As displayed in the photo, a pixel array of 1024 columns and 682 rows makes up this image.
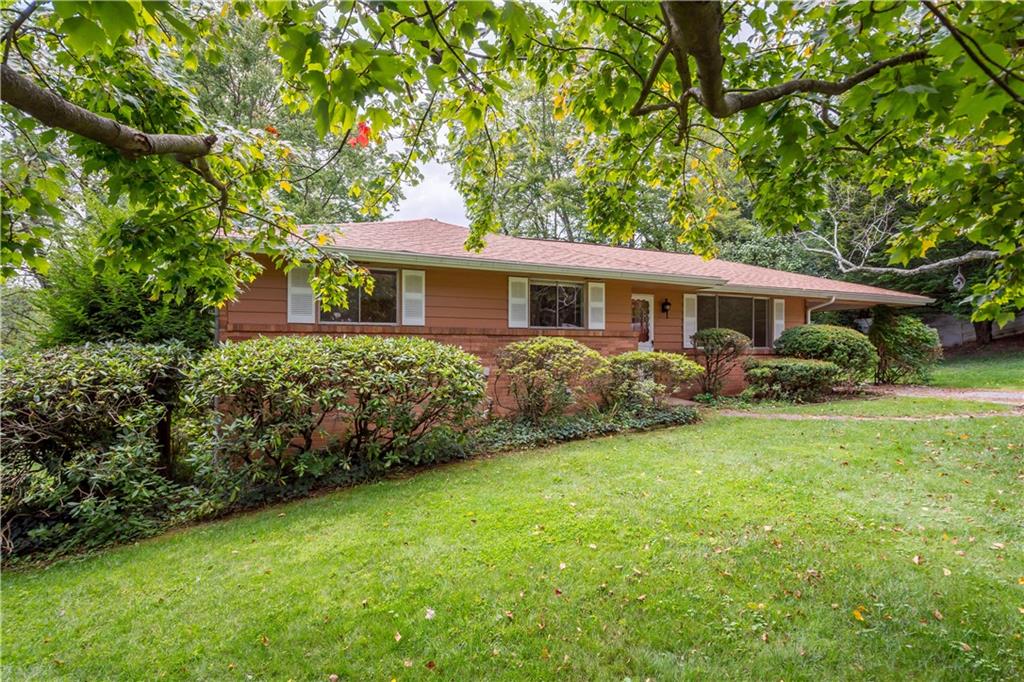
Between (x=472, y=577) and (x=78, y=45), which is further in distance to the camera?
(x=472, y=577)

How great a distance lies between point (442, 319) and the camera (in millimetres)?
8711

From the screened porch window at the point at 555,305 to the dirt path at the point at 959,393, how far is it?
7.79m

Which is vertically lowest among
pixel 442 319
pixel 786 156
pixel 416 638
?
pixel 416 638

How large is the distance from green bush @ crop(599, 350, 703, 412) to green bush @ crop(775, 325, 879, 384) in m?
4.83

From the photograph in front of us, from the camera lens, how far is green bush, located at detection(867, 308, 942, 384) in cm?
1247

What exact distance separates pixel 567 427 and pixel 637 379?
5.86ft

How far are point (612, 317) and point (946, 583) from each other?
7.63m

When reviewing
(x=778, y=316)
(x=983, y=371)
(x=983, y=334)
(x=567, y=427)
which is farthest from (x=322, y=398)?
(x=983, y=334)

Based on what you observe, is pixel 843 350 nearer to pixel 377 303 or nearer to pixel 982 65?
pixel 377 303

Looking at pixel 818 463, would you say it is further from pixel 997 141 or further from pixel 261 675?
pixel 261 675

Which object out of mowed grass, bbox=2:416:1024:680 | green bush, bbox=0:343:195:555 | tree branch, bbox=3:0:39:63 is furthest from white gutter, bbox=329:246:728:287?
mowed grass, bbox=2:416:1024:680

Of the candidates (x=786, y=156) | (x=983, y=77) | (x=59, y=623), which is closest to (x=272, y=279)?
(x=59, y=623)

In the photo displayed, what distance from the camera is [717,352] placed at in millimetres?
11094

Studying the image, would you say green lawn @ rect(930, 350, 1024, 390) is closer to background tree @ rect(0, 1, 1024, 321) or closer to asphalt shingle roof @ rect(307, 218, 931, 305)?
asphalt shingle roof @ rect(307, 218, 931, 305)
